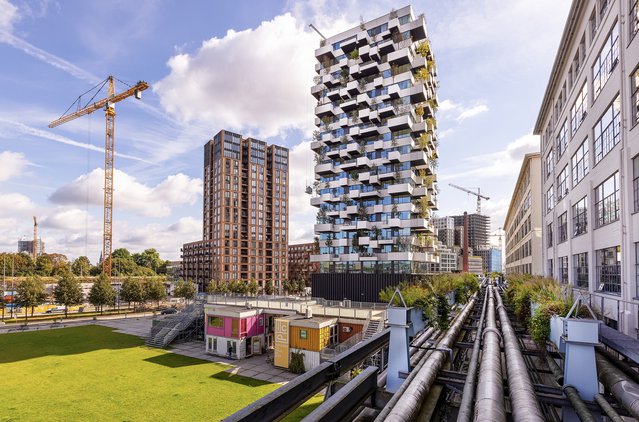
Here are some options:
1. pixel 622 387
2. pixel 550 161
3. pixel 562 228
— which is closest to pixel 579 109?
pixel 562 228

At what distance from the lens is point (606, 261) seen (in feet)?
79.9

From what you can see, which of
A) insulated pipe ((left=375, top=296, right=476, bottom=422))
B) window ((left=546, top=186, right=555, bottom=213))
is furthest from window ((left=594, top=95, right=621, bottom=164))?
insulated pipe ((left=375, top=296, right=476, bottom=422))

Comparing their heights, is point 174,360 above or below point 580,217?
below

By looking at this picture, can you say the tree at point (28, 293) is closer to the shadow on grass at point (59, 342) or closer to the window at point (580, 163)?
the shadow on grass at point (59, 342)

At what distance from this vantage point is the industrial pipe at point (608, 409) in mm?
6905

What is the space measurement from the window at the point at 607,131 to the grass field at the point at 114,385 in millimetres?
26782

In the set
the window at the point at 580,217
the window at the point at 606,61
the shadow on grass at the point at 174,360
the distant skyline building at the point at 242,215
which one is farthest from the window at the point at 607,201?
the distant skyline building at the point at 242,215

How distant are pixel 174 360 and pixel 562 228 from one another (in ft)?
148

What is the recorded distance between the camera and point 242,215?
440 ft

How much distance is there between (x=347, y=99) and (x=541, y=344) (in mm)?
60576

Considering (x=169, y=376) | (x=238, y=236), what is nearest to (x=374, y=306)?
(x=169, y=376)

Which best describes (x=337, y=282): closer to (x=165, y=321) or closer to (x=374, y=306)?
(x=374, y=306)

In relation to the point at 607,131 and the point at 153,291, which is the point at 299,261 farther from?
the point at 607,131

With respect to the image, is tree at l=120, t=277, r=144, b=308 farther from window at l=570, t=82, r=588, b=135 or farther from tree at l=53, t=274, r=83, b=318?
window at l=570, t=82, r=588, b=135
